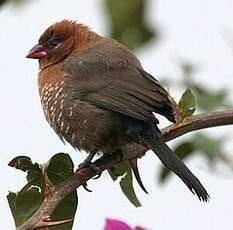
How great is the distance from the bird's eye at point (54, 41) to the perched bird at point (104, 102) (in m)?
0.13

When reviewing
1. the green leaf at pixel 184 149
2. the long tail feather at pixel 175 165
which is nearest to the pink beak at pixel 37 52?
the long tail feather at pixel 175 165

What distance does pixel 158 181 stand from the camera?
2912mm

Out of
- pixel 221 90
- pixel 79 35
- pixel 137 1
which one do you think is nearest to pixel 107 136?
pixel 221 90

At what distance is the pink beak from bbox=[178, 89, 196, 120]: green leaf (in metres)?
1.60

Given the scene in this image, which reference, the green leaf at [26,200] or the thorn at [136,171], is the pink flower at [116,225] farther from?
the thorn at [136,171]

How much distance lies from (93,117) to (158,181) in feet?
1.48

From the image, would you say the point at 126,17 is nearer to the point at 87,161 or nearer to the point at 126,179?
the point at 126,179

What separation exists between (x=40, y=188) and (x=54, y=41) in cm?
190

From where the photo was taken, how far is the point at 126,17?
177cm

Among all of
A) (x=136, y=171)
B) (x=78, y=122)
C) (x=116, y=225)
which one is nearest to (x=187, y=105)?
(x=136, y=171)

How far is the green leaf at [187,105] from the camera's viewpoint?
222 centimetres

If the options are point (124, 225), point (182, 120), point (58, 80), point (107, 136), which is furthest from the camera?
point (58, 80)

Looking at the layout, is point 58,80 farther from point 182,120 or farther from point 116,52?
point 182,120

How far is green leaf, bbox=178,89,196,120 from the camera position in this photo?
2.22 meters
